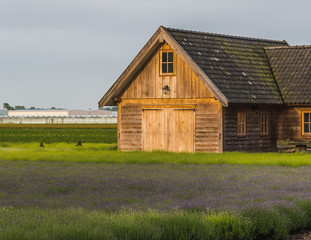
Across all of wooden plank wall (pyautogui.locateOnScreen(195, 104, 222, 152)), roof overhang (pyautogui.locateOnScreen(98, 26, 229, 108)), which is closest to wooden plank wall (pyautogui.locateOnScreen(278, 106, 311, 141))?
wooden plank wall (pyautogui.locateOnScreen(195, 104, 222, 152))

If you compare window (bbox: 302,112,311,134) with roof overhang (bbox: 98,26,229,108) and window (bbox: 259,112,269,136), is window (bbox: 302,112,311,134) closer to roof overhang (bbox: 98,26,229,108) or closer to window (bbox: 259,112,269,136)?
window (bbox: 259,112,269,136)

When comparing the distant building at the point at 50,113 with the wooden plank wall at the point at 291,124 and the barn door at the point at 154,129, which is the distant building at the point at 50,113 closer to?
the wooden plank wall at the point at 291,124

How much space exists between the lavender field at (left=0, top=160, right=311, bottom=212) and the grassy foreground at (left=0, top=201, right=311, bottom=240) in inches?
30.1

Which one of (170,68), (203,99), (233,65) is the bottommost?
(203,99)

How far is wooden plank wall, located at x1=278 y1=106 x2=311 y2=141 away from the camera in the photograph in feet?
110

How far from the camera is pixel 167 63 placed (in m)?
31.6

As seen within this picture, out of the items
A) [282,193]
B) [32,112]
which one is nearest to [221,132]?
[282,193]

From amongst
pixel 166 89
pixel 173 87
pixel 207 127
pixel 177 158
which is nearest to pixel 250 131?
pixel 207 127

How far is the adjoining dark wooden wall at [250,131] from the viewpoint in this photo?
30656 millimetres

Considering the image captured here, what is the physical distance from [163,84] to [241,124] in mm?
4438

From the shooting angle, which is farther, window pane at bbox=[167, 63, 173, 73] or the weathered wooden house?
window pane at bbox=[167, 63, 173, 73]

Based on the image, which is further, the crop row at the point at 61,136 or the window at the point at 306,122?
the crop row at the point at 61,136

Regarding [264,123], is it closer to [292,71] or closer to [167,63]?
[292,71]

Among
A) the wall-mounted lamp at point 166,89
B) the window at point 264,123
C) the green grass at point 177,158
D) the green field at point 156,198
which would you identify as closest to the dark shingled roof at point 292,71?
the window at point 264,123
